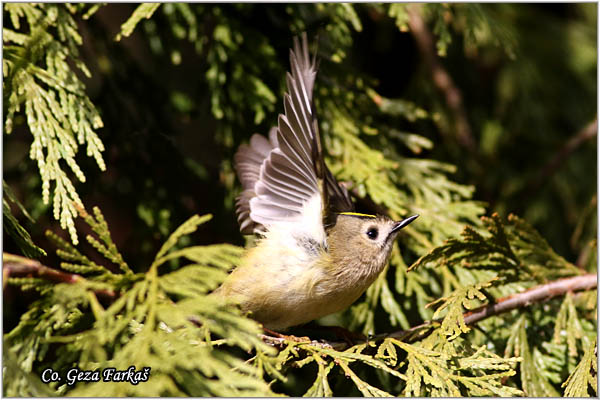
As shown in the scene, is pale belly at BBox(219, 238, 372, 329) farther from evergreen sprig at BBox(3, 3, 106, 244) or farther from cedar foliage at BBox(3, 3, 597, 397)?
evergreen sprig at BBox(3, 3, 106, 244)

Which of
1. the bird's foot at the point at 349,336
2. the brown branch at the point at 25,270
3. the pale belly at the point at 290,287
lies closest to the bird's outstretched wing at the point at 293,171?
the pale belly at the point at 290,287

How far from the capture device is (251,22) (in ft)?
9.75

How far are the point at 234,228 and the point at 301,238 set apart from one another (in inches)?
38.2

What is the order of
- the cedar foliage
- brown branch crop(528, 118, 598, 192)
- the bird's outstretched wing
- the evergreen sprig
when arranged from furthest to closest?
brown branch crop(528, 118, 598, 192) → the bird's outstretched wing → the evergreen sprig → the cedar foliage

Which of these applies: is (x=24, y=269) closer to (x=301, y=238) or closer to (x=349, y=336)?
(x=301, y=238)

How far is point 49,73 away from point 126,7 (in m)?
2.77

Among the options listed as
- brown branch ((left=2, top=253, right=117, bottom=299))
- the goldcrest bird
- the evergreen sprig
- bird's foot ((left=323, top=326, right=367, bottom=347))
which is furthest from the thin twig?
bird's foot ((left=323, top=326, right=367, bottom=347))

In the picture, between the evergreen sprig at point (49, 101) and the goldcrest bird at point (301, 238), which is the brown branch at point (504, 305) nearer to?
the goldcrest bird at point (301, 238)

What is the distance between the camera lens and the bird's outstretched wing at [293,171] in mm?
2137

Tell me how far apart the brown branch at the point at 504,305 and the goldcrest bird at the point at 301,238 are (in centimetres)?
15

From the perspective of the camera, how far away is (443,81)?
393 cm

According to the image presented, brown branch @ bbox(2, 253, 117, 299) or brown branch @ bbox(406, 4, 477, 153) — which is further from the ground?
brown branch @ bbox(406, 4, 477, 153)

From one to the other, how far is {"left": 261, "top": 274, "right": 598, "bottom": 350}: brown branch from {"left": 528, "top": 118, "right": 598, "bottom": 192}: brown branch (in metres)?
1.49

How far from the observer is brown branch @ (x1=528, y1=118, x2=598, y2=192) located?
3652 mm
